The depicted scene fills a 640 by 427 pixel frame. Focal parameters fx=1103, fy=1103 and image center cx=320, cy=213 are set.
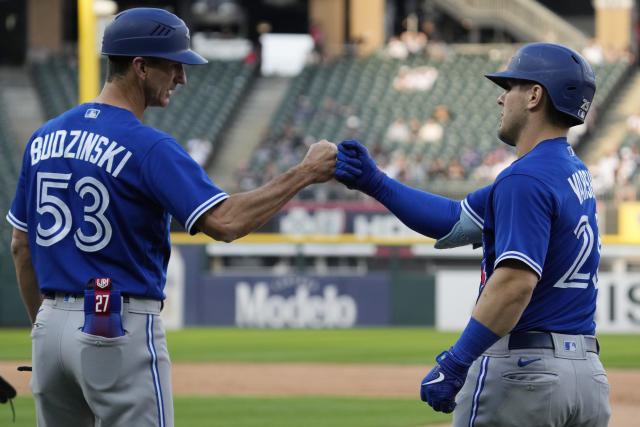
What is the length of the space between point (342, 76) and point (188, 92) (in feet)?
12.8

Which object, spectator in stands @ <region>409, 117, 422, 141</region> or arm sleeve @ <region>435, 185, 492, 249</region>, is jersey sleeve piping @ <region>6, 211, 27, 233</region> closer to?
arm sleeve @ <region>435, 185, 492, 249</region>

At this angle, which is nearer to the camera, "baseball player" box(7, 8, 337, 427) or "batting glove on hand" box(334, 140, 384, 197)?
"baseball player" box(7, 8, 337, 427)

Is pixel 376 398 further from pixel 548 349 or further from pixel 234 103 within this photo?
pixel 234 103

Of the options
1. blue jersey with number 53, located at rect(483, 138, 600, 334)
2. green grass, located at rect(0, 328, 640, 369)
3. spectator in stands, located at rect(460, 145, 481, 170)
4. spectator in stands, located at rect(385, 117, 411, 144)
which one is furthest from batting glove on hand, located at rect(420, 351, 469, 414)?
spectator in stands, located at rect(385, 117, 411, 144)

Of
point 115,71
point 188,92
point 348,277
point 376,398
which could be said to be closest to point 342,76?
point 188,92

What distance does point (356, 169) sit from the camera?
4.29 m

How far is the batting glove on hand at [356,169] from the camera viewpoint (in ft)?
14.0

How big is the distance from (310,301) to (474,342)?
604 inches

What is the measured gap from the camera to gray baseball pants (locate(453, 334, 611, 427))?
129 inches

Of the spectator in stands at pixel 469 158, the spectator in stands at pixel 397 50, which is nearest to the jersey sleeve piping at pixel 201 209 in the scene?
the spectator in stands at pixel 469 158

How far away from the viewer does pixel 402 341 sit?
52.6 feet

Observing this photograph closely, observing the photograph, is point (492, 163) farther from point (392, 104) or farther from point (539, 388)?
point (539, 388)

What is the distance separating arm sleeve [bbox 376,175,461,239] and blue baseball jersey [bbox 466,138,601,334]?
648mm

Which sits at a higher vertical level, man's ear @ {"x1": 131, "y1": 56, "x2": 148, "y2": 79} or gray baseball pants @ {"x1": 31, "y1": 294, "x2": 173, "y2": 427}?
man's ear @ {"x1": 131, "y1": 56, "x2": 148, "y2": 79}
